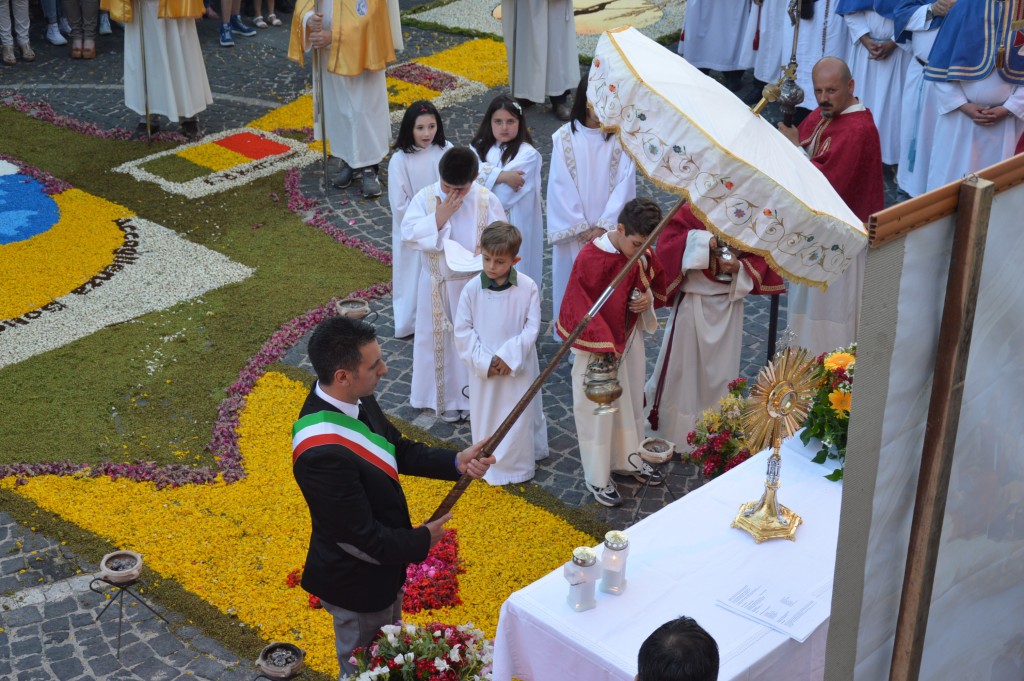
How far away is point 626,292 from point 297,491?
2.21m

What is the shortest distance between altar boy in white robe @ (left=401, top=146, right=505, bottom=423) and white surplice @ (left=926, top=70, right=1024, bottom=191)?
13.6 ft

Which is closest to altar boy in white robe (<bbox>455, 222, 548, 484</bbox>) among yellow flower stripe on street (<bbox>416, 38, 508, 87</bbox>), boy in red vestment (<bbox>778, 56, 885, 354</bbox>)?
boy in red vestment (<bbox>778, 56, 885, 354</bbox>)

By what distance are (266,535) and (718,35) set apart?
8899 mm

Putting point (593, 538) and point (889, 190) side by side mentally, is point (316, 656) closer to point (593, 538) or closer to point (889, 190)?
point (593, 538)

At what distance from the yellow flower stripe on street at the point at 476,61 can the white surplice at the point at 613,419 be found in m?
7.40

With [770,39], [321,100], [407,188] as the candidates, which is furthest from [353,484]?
[770,39]

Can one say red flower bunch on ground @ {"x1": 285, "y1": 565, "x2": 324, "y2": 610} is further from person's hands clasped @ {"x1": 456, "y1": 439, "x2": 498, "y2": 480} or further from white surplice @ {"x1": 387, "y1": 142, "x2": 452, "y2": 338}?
white surplice @ {"x1": 387, "y1": 142, "x2": 452, "y2": 338}

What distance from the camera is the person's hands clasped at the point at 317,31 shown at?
10.5m

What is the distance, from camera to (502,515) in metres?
6.77

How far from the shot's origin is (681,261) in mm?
6871

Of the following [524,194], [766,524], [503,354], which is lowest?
[503,354]

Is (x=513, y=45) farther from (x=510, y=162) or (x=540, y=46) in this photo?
(x=510, y=162)

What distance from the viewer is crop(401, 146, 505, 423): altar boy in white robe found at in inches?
290

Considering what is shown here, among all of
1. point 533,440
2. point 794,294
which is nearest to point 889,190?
point 794,294
